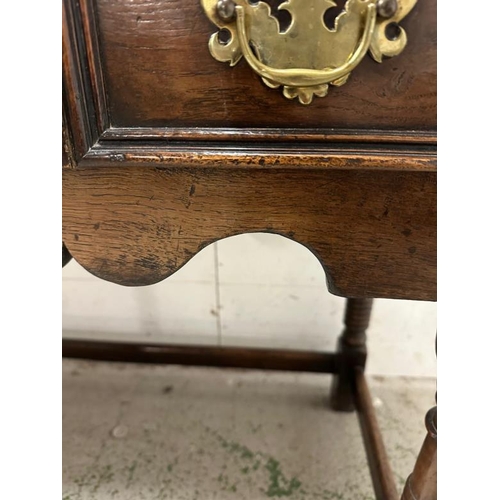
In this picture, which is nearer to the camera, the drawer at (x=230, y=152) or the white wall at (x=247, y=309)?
the drawer at (x=230, y=152)

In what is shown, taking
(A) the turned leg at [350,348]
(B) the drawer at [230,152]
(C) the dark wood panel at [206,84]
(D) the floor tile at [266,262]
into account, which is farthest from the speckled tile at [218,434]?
(C) the dark wood panel at [206,84]

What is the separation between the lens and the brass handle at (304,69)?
0.29 m

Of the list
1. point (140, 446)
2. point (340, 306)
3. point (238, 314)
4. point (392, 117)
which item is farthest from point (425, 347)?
point (392, 117)

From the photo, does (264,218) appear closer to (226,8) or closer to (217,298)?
(226,8)

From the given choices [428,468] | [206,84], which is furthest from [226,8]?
[428,468]

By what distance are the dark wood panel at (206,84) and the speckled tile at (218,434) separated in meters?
0.58

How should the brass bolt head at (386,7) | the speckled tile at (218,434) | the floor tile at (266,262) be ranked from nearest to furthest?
the brass bolt head at (386,7) < the speckled tile at (218,434) < the floor tile at (266,262)

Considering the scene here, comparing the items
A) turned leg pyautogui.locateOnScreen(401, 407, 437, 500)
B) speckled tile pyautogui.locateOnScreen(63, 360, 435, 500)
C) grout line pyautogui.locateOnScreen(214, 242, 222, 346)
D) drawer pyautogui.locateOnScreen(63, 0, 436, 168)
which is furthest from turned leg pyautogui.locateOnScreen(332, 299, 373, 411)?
drawer pyautogui.locateOnScreen(63, 0, 436, 168)

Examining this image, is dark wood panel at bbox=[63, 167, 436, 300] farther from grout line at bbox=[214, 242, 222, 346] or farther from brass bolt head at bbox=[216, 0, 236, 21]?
grout line at bbox=[214, 242, 222, 346]

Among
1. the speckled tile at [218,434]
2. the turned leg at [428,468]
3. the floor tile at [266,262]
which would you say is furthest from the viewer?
the floor tile at [266,262]

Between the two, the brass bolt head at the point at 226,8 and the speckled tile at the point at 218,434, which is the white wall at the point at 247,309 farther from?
the brass bolt head at the point at 226,8

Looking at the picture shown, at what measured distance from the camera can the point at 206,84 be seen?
0.32 m

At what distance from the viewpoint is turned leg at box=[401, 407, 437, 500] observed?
1.38ft
